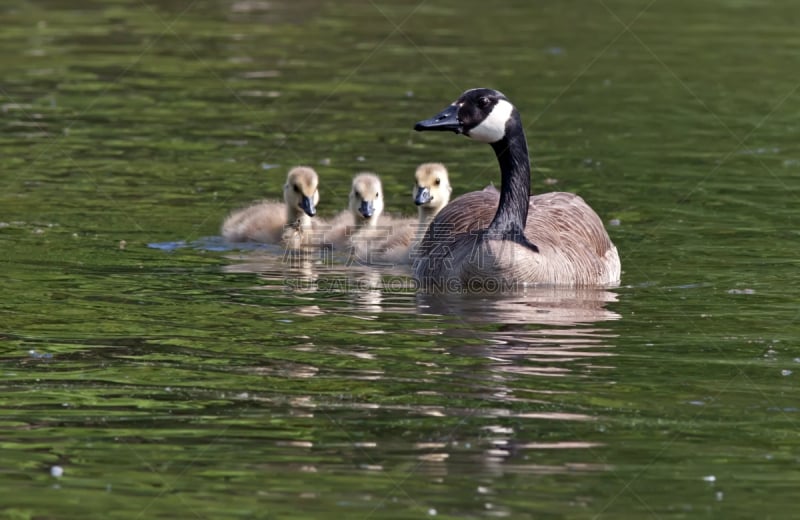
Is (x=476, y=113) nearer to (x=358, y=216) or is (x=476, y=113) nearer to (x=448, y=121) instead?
(x=448, y=121)

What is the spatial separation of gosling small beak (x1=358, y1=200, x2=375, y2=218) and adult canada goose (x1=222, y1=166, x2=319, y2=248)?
671mm

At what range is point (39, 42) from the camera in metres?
22.9

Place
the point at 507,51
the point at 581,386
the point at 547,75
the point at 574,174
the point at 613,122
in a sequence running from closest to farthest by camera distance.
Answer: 1. the point at 581,386
2. the point at 574,174
3. the point at 613,122
4. the point at 547,75
5. the point at 507,51

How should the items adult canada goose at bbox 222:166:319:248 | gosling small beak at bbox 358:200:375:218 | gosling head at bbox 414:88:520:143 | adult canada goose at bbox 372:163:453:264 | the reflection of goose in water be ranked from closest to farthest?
the reflection of goose in water → gosling head at bbox 414:88:520:143 → gosling small beak at bbox 358:200:375:218 → adult canada goose at bbox 372:163:453:264 → adult canada goose at bbox 222:166:319:248

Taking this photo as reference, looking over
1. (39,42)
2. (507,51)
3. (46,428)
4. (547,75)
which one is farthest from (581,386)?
(39,42)

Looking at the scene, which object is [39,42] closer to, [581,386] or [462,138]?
[462,138]

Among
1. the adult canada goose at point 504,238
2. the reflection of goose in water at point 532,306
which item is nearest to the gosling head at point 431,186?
the adult canada goose at point 504,238

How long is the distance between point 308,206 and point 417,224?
1.19 metres

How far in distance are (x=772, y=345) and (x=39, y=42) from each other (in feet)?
54.7

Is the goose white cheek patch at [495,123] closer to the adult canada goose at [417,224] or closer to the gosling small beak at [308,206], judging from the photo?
the adult canada goose at [417,224]

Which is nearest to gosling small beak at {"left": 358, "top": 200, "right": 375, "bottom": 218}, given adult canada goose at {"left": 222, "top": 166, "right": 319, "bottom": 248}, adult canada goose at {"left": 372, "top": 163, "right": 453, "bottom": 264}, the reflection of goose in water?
adult canada goose at {"left": 372, "top": 163, "right": 453, "bottom": 264}

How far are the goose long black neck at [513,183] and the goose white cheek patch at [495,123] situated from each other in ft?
0.20

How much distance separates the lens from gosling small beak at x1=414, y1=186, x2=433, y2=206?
39.9 ft

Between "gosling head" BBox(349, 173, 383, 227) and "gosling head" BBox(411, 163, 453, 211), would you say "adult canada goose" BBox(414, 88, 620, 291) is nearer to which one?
"gosling head" BBox(411, 163, 453, 211)
